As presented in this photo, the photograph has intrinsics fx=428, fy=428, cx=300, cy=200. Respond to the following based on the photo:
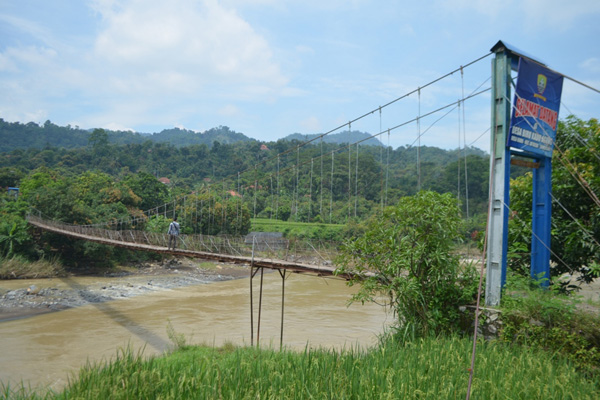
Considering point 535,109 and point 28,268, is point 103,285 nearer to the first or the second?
point 28,268

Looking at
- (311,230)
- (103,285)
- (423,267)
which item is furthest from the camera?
(311,230)

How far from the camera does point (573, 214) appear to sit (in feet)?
16.5

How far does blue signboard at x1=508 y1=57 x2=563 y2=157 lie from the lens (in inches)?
160

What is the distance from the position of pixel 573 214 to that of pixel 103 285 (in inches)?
503

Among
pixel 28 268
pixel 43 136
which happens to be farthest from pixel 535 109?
pixel 43 136

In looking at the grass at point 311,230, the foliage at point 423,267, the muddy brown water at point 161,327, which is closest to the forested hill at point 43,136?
the grass at point 311,230

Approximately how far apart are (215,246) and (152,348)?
6.56 feet

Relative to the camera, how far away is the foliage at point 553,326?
311cm

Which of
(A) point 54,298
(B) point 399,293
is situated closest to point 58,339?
(A) point 54,298

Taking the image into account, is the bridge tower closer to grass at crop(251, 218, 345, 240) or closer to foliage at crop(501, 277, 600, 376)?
foliage at crop(501, 277, 600, 376)

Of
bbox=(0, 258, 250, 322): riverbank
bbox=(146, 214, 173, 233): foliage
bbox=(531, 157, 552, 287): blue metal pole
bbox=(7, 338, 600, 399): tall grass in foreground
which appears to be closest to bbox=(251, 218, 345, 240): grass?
bbox=(0, 258, 250, 322): riverbank

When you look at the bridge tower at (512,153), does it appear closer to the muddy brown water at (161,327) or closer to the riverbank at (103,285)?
the muddy brown water at (161,327)

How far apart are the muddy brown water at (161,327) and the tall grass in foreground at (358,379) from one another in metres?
2.23

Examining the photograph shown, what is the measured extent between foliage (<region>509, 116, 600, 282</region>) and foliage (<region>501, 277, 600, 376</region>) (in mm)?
1059
